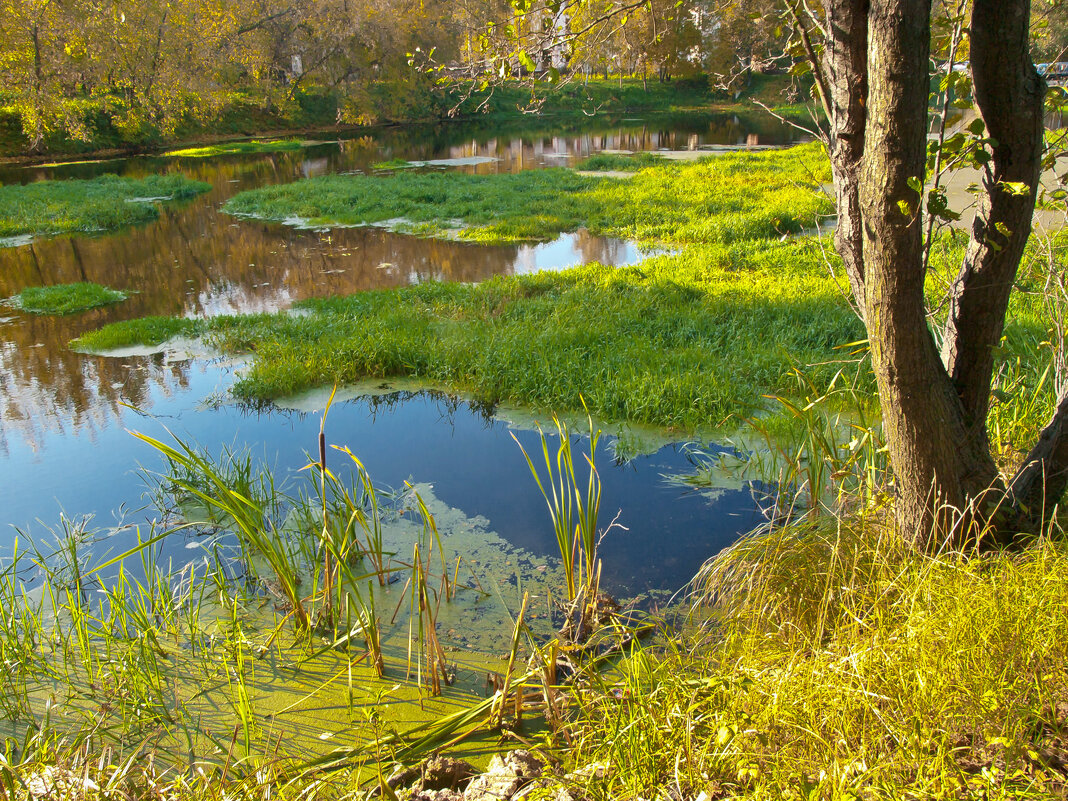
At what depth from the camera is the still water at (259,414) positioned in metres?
4.07

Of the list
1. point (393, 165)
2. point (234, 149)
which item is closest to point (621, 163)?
point (393, 165)

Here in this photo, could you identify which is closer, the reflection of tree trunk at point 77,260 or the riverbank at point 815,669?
the riverbank at point 815,669

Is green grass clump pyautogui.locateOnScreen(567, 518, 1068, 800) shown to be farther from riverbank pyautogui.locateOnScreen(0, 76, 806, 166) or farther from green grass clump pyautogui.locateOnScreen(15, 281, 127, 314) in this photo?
riverbank pyautogui.locateOnScreen(0, 76, 806, 166)

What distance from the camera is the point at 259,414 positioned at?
5641 millimetres

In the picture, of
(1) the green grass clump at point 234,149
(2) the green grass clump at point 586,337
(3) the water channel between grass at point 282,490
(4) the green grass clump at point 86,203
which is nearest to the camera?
(3) the water channel between grass at point 282,490

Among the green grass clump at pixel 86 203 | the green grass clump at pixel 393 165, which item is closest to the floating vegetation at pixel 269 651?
the green grass clump at pixel 86 203

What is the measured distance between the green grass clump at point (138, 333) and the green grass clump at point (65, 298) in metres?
1.37

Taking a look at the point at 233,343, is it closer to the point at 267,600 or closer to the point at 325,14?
the point at 267,600

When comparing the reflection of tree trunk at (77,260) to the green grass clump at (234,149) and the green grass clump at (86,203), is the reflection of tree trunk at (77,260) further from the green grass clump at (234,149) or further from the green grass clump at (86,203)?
the green grass clump at (234,149)

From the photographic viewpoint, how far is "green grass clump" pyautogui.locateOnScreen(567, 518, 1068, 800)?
6.05 feet

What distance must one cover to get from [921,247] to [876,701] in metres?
1.42

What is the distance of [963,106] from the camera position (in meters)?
2.28

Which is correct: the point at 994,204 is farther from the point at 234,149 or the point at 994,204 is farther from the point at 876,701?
the point at 234,149

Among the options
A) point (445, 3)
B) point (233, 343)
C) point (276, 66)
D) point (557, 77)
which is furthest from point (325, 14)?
point (557, 77)
